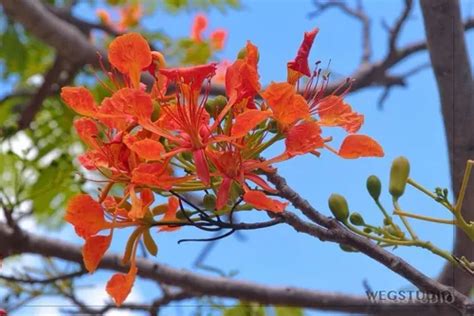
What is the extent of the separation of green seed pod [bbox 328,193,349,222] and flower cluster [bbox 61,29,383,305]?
5 cm

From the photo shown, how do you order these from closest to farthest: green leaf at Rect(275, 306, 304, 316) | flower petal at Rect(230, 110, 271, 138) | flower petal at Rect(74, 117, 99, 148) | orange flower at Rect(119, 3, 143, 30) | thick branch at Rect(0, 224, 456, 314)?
flower petal at Rect(230, 110, 271, 138) → flower petal at Rect(74, 117, 99, 148) → thick branch at Rect(0, 224, 456, 314) → green leaf at Rect(275, 306, 304, 316) → orange flower at Rect(119, 3, 143, 30)

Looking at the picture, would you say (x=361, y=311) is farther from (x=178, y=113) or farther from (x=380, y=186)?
(x=178, y=113)

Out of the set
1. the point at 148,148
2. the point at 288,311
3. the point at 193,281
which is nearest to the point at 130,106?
the point at 148,148

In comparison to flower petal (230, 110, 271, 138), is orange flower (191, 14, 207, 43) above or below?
above

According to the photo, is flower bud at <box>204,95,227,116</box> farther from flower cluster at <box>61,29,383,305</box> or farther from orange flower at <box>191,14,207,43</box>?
orange flower at <box>191,14,207,43</box>

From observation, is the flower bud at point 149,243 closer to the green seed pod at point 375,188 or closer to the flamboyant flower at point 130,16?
the green seed pod at point 375,188

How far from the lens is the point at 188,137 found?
86cm

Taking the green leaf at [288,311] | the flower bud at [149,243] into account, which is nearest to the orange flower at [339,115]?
the flower bud at [149,243]

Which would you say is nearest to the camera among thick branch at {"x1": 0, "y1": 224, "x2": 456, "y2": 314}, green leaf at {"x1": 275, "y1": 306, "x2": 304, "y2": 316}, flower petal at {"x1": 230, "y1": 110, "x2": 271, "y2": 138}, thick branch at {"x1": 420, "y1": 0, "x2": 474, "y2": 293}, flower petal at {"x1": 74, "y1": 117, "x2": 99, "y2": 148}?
flower petal at {"x1": 230, "y1": 110, "x2": 271, "y2": 138}

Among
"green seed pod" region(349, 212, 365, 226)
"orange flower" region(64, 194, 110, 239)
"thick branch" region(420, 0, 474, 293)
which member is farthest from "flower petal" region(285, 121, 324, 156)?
"thick branch" region(420, 0, 474, 293)

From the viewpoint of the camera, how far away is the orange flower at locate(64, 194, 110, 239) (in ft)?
2.95

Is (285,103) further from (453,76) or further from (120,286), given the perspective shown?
(453,76)

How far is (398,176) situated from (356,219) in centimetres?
7

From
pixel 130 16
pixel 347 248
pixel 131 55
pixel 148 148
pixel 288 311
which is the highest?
pixel 130 16
